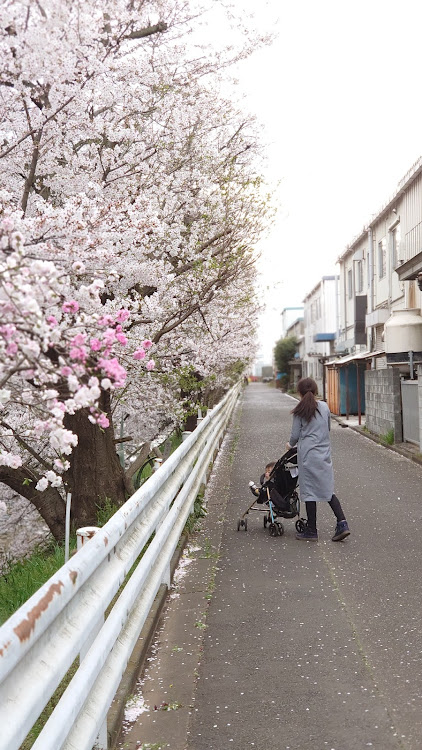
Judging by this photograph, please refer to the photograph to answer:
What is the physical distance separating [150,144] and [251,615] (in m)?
6.12

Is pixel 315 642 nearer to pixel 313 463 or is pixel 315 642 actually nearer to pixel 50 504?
pixel 313 463

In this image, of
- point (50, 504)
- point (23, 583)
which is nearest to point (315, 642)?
point (23, 583)

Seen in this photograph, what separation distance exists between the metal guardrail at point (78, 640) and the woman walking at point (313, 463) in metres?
3.46

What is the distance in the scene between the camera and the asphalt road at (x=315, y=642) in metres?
3.98

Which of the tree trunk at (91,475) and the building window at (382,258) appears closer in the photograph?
the tree trunk at (91,475)

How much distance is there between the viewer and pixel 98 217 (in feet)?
20.9

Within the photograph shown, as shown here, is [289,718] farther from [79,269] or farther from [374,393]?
[374,393]

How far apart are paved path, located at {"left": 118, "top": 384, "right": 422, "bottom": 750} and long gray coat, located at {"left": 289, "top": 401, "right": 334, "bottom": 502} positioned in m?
0.61

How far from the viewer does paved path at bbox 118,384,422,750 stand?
3979 mm

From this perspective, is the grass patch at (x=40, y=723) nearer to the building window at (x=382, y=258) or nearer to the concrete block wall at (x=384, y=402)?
the concrete block wall at (x=384, y=402)

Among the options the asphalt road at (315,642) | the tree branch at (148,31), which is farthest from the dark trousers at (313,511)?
the tree branch at (148,31)

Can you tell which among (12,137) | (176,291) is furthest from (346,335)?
(12,137)

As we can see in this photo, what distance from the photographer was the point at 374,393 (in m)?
22.4

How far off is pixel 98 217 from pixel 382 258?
77.0ft
